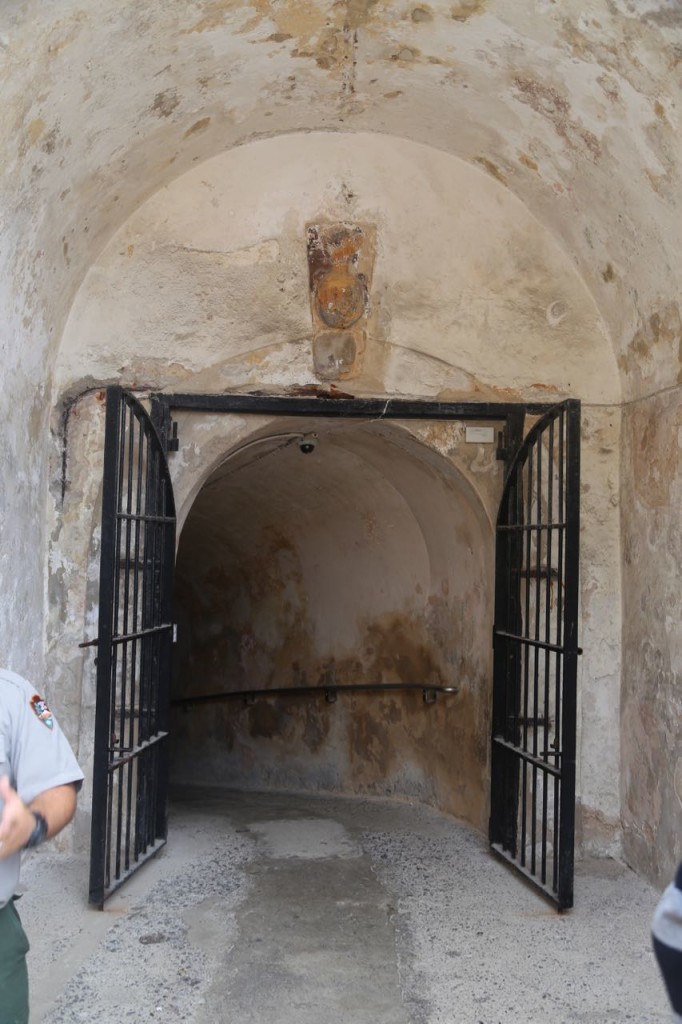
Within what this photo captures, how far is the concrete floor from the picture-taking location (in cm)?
356

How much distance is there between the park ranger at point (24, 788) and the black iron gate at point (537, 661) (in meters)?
2.68

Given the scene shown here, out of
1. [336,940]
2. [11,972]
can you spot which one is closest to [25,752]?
[11,972]

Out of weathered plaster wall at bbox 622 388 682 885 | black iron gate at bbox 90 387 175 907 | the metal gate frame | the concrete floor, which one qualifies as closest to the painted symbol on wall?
the metal gate frame

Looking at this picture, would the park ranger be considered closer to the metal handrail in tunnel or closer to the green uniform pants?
the green uniform pants

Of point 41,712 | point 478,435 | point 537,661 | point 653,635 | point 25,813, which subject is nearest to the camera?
point 25,813

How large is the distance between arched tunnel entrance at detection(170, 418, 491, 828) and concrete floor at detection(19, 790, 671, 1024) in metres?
0.95

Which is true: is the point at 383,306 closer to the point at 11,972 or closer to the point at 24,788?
the point at 24,788

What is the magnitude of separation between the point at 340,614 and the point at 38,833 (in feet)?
19.1

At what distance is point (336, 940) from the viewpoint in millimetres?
4215

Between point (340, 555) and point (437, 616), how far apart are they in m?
1.46

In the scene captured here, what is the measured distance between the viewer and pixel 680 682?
4.59 m

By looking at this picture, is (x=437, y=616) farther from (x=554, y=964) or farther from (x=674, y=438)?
(x=554, y=964)

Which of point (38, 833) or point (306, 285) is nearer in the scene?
point (38, 833)

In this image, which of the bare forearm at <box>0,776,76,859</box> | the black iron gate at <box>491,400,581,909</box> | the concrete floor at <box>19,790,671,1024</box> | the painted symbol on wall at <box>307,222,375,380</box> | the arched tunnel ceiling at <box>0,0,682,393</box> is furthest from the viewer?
the painted symbol on wall at <box>307,222,375,380</box>
